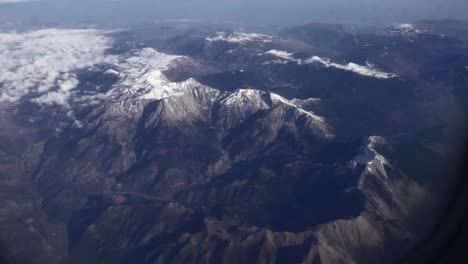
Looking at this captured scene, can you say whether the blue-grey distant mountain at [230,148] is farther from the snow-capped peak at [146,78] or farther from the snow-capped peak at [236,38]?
the snow-capped peak at [236,38]

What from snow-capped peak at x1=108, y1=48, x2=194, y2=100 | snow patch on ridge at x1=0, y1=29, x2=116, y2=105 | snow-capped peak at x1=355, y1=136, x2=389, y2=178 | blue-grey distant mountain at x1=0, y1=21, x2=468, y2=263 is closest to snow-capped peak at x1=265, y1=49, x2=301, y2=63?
blue-grey distant mountain at x1=0, y1=21, x2=468, y2=263

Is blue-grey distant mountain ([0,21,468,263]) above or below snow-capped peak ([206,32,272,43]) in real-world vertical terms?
below

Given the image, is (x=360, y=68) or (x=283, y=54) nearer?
(x=360, y=68)

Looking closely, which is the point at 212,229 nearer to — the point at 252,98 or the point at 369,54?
the point at 252,98

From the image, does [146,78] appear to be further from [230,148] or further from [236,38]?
[236,38]

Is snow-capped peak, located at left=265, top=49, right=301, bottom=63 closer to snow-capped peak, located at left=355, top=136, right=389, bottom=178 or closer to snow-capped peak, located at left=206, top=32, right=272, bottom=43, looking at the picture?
snow-capped peak, located at left=206, top=32, right=272, bottom=43

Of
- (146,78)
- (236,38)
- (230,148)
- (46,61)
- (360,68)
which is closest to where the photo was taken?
(230,148)

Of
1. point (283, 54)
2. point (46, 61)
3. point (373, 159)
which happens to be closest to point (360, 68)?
point (283, 54)

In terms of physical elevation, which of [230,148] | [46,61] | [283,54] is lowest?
[230,148]

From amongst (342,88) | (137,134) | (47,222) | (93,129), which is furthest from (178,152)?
(342,88)

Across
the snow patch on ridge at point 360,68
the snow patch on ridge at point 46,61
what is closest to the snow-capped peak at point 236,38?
the snow patch on ridge at point 46,61

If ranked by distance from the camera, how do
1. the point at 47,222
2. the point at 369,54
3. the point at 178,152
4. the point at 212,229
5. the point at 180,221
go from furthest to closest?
the point at 369,54 < the point at 178,152 < the point at 47,222 < the point at 180,221 < the point at 212,229
